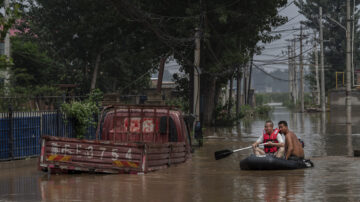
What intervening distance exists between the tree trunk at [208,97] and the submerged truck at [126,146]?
78.6ft

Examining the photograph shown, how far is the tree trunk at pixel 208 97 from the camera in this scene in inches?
1697

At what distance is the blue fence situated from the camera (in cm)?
1845

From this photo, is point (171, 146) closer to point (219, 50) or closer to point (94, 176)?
point (94, 176)

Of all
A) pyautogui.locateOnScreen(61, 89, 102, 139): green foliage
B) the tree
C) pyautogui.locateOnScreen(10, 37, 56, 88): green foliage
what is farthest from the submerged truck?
pyautogui.locateOnScreen(10, 37, 56, 88): green foliage

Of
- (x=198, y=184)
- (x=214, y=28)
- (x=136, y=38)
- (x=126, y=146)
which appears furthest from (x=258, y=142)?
(x=136, y=38)

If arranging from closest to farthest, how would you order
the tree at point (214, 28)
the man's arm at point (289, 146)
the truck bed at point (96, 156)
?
1. the truck bed at point (96, 156)
2. the man's arm at point (289, 146)
3. the tree at point (214, 28)

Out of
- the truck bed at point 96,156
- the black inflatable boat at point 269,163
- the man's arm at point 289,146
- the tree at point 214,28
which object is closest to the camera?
the truck bed at point 96,156

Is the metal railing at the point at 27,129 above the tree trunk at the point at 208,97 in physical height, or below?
below

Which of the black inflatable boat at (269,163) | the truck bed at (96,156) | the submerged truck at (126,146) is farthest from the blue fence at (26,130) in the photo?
the black inflatable boat at (269,163)

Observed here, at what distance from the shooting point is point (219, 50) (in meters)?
42.1

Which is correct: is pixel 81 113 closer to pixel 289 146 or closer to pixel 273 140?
pixel 273 140

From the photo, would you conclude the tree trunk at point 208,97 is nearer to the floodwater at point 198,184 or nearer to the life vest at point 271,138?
the floodwater at point 198,184

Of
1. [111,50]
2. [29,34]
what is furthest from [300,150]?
[29,34]

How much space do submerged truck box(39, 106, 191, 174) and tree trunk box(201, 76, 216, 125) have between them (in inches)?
943
